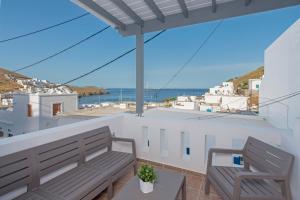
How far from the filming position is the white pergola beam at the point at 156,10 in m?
2.80

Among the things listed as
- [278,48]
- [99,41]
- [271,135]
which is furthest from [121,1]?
[99,41]

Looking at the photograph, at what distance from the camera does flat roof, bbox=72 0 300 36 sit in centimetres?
261

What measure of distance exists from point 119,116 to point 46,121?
12201 millimetres

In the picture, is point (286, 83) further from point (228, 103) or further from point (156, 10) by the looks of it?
point (228, 103)

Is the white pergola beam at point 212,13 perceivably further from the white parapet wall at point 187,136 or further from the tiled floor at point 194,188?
the tiled floor at point 194,188

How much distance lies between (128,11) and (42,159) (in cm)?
239

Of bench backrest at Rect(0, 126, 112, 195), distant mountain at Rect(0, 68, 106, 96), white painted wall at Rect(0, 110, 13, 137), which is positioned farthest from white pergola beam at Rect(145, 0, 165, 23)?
white painted wall at Rect(0, 110, 13, 137)

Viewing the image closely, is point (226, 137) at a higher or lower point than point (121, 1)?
lower

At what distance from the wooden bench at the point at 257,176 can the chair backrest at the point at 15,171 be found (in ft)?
6.20

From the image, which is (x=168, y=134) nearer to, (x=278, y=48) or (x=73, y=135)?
(x=73, y=135)

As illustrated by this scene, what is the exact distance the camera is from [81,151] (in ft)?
7.98

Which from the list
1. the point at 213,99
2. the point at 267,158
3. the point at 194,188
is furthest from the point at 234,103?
the point at 267,158

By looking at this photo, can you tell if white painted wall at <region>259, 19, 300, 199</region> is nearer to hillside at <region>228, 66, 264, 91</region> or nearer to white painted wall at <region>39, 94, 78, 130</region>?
hillside at <region>228, 66, 264, 91</region>

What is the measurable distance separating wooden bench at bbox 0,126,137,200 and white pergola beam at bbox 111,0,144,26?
1.89 metres
